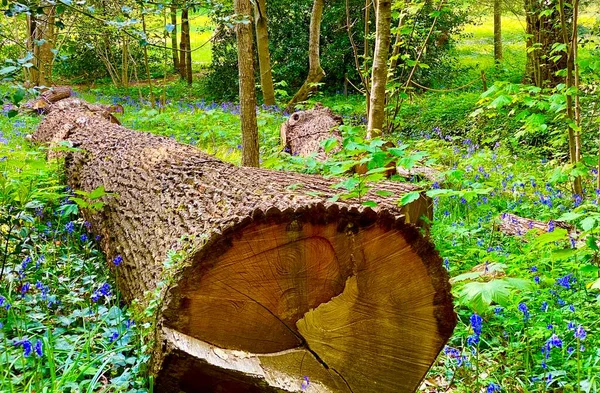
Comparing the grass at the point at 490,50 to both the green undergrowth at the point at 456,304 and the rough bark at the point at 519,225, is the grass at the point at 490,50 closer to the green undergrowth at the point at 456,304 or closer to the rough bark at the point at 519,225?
the rough bark at the point at 519,225

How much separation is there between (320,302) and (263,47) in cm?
1009

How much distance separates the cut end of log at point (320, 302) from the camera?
229 cm

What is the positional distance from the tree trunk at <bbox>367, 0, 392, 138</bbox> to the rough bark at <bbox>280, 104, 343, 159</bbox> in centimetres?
123

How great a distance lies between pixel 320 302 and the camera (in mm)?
2455

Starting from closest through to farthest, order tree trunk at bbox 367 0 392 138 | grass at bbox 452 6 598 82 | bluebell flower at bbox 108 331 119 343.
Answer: bluebell flower at bbox 108 331 119 343 → tree trunk at bbox 367 0 392 138 → grass at bbox 452 6 598 82

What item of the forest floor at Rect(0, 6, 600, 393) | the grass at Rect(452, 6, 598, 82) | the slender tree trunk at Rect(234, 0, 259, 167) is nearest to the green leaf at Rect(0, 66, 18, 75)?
the forest floor at Rect(0, 6, 600, 393)

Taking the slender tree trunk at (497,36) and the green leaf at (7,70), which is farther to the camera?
the slender tree trunk at (497,36)

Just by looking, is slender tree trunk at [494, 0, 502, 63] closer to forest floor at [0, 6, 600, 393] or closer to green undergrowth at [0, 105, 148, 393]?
forest floor at [0, 6, 600, 393]

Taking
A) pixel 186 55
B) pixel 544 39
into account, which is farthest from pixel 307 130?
pixel 186 55

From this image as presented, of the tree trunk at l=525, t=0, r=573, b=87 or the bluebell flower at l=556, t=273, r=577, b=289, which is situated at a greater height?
the tree trunk at l=525, t=0, r=573, b=87

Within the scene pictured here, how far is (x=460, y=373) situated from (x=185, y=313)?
4.50 ft

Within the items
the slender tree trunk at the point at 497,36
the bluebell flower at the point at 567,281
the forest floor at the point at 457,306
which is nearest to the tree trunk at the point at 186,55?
the slender tree trunk at the point at 497,36

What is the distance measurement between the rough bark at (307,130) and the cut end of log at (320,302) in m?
4.20

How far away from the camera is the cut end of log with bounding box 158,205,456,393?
2289mm
